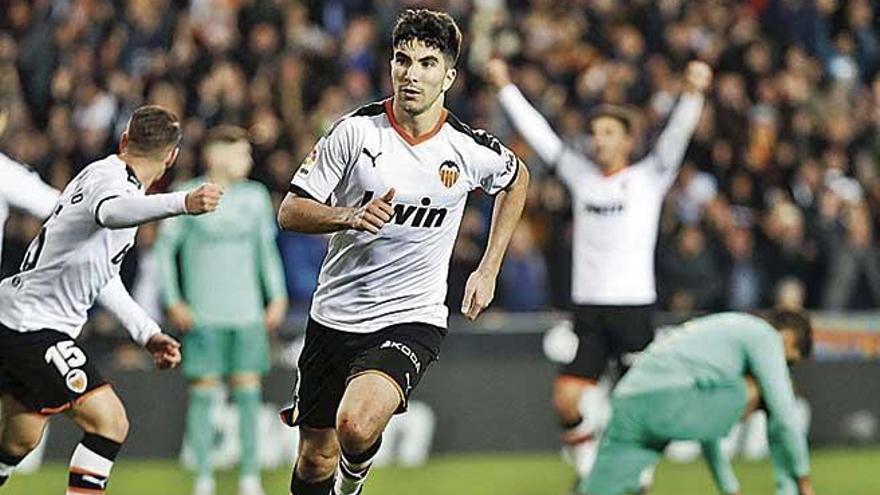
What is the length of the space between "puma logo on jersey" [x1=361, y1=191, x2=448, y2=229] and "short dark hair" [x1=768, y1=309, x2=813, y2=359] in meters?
2.00

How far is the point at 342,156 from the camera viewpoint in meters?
8.48

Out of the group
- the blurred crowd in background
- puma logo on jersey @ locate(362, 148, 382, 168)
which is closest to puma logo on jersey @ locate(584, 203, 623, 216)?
puma logo on jersey @ locate(362, 148, 382, 168)

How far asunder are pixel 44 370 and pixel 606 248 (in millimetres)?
4293

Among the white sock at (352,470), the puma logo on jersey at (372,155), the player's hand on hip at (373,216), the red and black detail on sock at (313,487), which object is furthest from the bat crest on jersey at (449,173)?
the red and black detail on sock at (313,487)

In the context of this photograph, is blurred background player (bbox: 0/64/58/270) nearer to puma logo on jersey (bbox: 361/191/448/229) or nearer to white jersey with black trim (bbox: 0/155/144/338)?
white jersey with black trim (bbox: 0/155/144/338)

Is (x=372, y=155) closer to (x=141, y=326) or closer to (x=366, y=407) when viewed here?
(x=366, y=407)

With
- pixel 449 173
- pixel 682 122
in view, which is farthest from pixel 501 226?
pixel 682 122

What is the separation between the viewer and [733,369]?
9641 mm

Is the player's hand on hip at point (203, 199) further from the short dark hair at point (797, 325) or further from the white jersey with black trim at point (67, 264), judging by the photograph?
the short dark hair at point (797, 325)

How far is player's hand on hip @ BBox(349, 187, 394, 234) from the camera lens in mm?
7859

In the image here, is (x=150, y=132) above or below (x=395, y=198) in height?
above

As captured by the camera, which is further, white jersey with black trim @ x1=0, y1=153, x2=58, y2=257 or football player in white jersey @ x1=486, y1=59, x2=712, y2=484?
football player in white jersey @ x1=486, y1=59, x2=712, y2=484

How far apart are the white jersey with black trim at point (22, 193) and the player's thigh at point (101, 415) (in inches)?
35.1

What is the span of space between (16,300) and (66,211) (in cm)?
51
